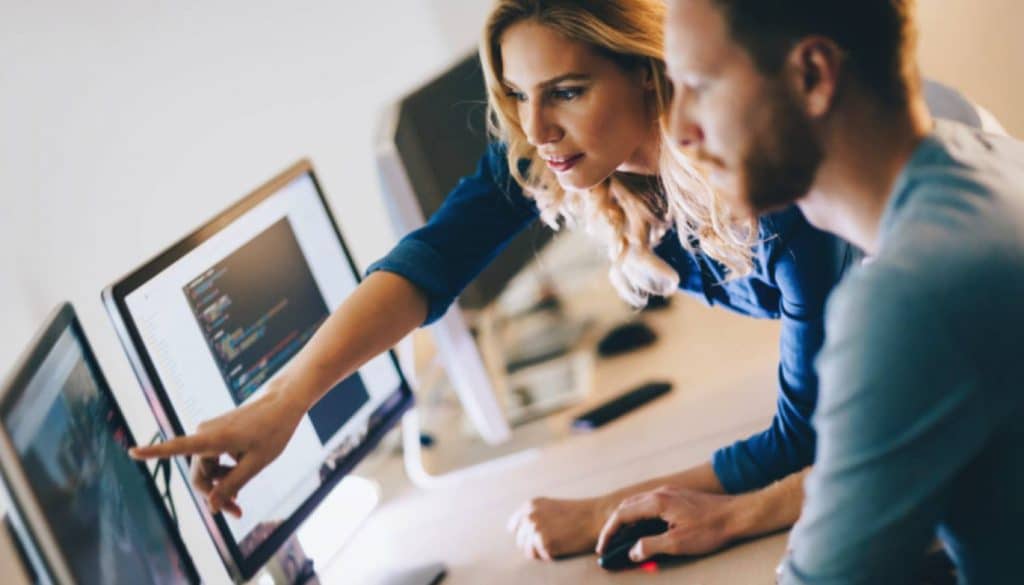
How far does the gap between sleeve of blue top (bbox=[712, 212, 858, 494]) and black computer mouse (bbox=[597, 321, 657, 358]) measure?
27.8 inches

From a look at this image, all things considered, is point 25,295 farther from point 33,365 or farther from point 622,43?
point 622,43

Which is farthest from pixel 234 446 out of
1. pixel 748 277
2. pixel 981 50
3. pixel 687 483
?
pixel 981 50

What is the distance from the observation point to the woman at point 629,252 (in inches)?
54.3

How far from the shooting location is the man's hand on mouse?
54.9 inches

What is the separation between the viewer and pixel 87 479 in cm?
113

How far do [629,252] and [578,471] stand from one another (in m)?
0.35

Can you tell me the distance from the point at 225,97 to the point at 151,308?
41.9 inches

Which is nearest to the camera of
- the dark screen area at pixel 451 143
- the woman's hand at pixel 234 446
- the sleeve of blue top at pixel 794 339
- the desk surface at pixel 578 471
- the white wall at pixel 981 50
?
the woman's hand at pixel 234 446

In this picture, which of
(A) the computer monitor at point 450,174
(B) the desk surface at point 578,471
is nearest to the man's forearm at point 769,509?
(B) the desk surface at point 578,471

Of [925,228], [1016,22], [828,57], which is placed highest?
[828,57]

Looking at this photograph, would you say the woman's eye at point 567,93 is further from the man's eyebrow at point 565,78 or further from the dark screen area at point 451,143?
the dark screen area at point 451,143

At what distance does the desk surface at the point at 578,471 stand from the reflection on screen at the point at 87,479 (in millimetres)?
432

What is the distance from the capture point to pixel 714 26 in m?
0.96

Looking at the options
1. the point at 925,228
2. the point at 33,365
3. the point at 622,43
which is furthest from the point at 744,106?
the point at 33,365
